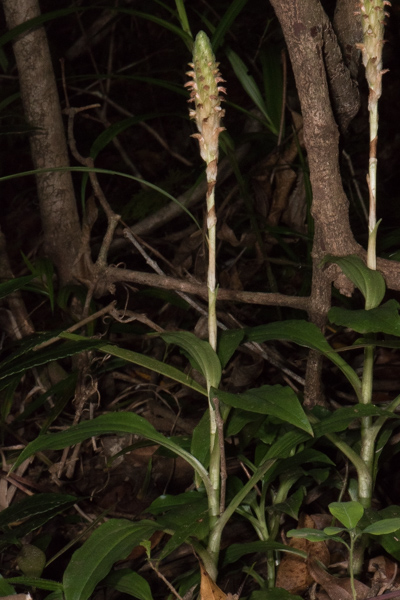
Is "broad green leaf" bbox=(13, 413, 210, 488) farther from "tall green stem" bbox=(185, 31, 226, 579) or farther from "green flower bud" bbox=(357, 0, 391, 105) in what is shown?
"green flower bud" bbox=(357, 0, 391, 105)

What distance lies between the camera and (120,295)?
2.55 metres

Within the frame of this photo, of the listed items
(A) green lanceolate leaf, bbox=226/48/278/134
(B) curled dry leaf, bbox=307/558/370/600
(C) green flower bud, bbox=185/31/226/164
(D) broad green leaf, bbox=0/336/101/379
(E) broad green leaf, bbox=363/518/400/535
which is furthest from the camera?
(A) green lanceolate leaf, bbox=226/48/278/134

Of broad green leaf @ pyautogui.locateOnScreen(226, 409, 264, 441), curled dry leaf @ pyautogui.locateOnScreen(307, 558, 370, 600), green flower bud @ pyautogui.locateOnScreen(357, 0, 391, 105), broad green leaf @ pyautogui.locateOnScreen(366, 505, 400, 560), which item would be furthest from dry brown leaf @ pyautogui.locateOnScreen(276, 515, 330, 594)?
green flower bud @ pyautogui.locateOnScreen(357, 0, 391, 105)

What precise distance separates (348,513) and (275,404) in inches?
8.1

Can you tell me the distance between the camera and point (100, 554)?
1.11 metres

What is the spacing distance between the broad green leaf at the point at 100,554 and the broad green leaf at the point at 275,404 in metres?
0.26

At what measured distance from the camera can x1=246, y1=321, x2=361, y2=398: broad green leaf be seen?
1.29m

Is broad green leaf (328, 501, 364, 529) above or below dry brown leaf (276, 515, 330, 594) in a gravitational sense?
above

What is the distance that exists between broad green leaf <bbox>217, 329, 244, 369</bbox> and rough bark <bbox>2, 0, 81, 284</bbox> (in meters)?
0.98

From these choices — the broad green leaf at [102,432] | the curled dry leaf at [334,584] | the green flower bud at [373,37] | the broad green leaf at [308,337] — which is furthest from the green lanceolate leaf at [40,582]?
the green flower bud at [373,37]

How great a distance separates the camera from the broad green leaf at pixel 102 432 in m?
1.19

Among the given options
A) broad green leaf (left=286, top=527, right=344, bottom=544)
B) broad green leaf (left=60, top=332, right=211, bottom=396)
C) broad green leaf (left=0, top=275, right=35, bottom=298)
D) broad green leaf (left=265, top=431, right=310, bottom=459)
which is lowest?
broad green leaf (left=286, top=527, right=344, bottom=544)

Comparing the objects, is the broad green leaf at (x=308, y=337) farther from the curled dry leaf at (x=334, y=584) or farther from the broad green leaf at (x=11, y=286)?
the broad green leaf at (x=11, y=286)

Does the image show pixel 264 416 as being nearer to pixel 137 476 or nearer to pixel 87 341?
pixel 87 341
